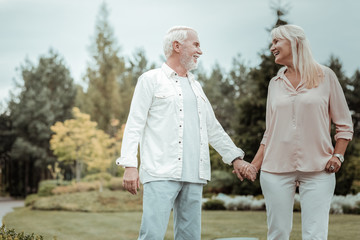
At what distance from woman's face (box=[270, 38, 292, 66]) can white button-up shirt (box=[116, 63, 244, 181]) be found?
22.7 inches

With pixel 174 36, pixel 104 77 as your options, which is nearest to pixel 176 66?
pixel 174 36

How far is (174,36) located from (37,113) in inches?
721

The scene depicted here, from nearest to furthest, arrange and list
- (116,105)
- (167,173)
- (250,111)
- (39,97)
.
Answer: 1. (167,173)
2. (250,111)
3. (39,97)
4. (116,105)

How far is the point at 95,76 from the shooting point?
81.5ft

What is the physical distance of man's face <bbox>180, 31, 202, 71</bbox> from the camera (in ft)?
9.25

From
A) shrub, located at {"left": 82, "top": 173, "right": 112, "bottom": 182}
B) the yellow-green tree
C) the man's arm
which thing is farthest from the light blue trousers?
the yellow-green tree

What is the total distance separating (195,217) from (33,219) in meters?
8.74

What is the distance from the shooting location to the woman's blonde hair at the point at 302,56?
8.79ft

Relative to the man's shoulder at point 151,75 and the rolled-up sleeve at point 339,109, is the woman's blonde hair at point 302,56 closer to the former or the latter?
the rolled-up sleeve at point 339,109

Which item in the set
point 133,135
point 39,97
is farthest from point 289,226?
point 39,97

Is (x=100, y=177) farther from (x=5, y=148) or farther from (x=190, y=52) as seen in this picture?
(x=190, y=52)

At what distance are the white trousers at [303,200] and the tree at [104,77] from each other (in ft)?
65.8

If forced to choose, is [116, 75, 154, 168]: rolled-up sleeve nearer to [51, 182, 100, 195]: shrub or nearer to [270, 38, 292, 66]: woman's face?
[270, 38, 292, 66]: woman's face

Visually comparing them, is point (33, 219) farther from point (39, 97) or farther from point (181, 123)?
point (39, 97)
